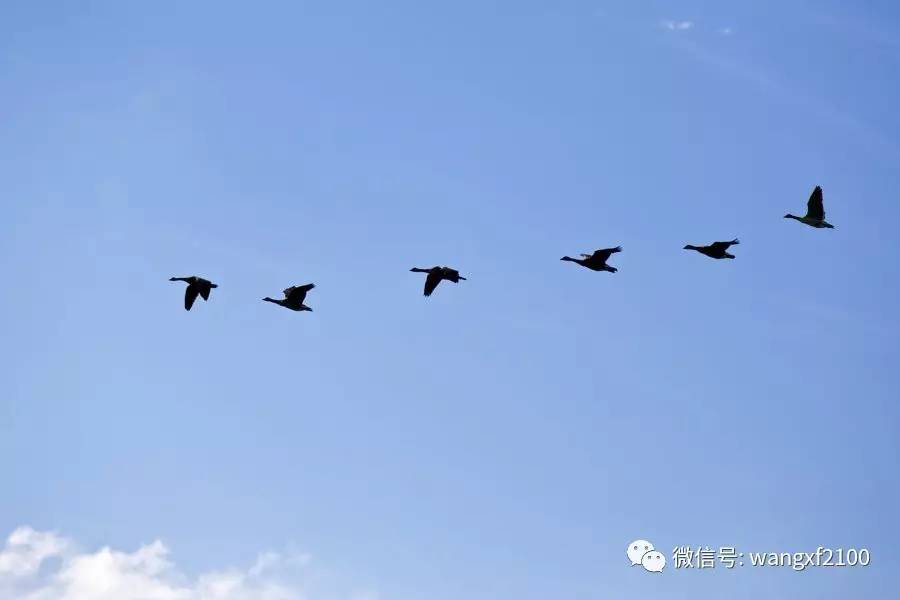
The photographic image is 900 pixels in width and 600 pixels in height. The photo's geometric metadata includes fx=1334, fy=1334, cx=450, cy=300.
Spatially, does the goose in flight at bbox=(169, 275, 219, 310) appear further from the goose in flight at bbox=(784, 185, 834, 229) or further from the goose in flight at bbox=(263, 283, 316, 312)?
the goose in flight at bbox=(784, 185, 834, 229)

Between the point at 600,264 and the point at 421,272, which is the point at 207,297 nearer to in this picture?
the point at 421,272

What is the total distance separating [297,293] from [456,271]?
7925mm

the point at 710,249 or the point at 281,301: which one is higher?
the point at 710,249

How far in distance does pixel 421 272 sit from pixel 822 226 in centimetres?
1956

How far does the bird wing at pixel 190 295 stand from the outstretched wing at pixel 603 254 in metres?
18.9

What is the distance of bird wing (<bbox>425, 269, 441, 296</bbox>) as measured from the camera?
6369 cm

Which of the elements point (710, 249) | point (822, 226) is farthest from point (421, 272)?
point (822, 226)

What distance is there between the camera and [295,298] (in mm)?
65062

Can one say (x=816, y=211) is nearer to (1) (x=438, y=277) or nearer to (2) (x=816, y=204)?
(2) (x=816, y=204)

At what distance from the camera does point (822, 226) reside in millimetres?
64625

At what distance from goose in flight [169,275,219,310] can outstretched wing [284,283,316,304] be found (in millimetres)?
3752

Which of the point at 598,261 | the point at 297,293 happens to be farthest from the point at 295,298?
the point at 598,261

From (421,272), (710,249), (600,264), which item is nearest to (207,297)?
(421,272)

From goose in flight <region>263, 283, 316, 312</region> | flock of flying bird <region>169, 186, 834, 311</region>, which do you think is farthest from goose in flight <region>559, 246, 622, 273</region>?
goose in flight <region>263, 283, 316, 312</region>
